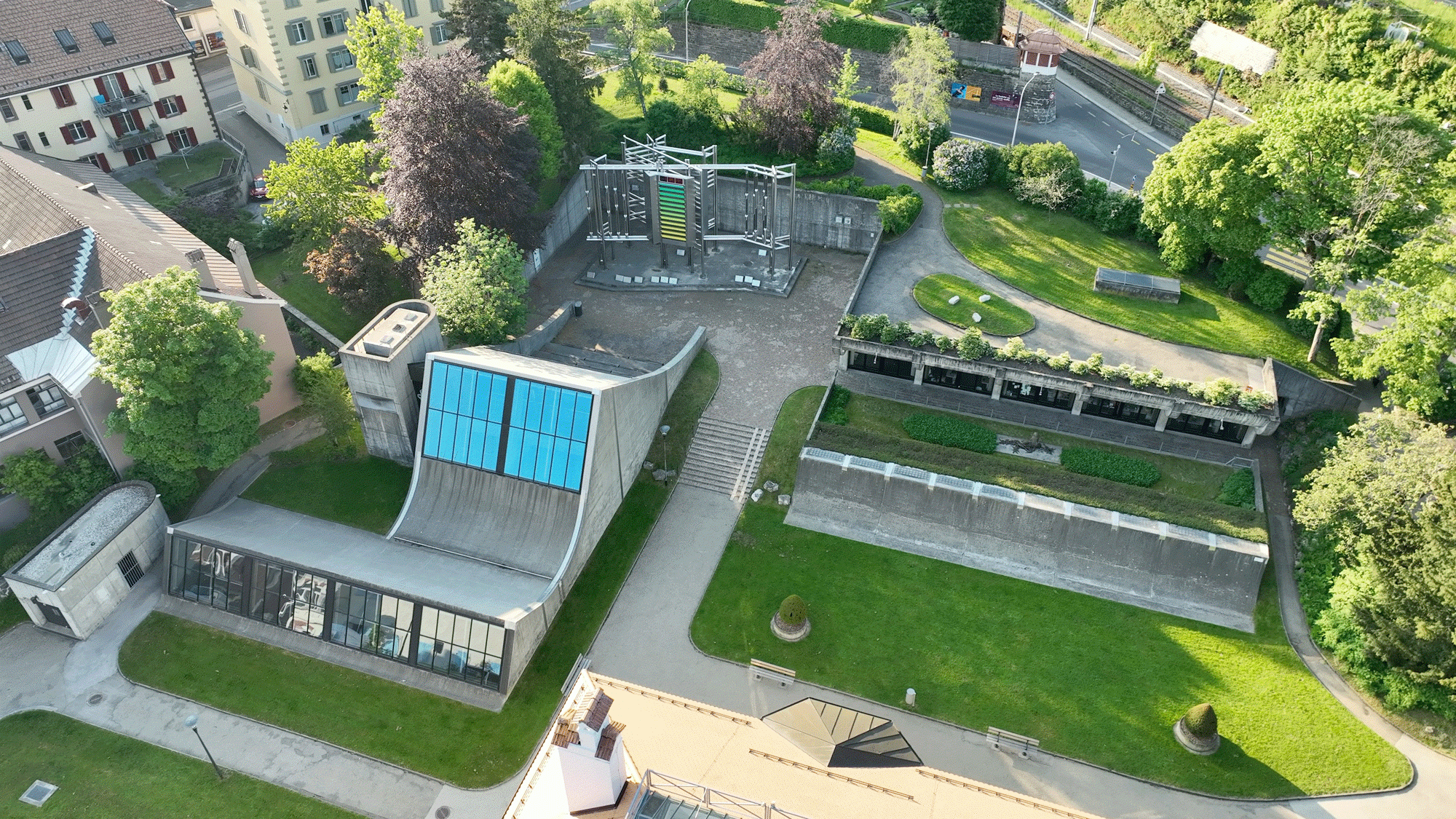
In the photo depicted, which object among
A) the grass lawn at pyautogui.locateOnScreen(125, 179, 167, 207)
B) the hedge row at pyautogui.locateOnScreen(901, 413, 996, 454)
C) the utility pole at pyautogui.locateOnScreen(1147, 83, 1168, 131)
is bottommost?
the hedge row at pyautogui.locateOnScreen(901, 413, 996, 454)

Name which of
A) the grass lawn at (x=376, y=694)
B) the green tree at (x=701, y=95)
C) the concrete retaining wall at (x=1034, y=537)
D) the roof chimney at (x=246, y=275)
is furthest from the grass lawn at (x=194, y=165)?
the concrete retaining wall at (x=1034, y=537)

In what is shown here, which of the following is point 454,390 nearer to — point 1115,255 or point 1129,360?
point 1129,360

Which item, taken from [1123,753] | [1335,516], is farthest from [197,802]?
[1335,516]

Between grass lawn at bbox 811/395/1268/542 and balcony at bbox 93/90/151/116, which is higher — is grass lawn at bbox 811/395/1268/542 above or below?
below

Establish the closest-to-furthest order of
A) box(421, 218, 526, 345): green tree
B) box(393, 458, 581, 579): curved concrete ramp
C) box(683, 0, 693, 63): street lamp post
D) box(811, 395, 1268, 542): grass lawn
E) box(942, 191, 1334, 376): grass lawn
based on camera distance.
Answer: box(393, 458, 581, 579): curved concrete ramp < box(811, 395, 1268, 542): grass lawn < box(421, 218, 526, 345): green tree < box(942, 191, 1334, 376): grass lawn < box(683, 0, 693, 63): street lamp post

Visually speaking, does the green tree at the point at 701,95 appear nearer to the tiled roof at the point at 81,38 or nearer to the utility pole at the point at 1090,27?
the utility pole at the point at 1090,27

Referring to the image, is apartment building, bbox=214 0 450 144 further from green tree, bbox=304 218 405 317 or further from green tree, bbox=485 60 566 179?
green tree, bbox=304 218 405 317

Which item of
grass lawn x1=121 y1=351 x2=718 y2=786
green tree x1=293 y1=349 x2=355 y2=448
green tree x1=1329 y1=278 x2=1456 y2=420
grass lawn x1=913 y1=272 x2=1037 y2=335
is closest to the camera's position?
A: grass lawn x1=121 y1=351 x2=718 y2=786

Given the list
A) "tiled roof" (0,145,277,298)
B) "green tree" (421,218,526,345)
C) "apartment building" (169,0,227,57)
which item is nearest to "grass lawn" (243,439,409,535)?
"green tree" (421,218,526,345)
